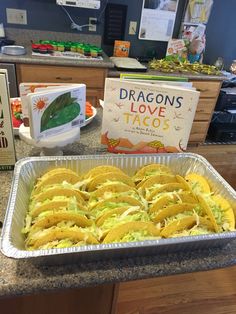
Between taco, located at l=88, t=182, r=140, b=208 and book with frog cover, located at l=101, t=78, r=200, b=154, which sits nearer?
taco, located at l=88, t=182, r=140, b=208

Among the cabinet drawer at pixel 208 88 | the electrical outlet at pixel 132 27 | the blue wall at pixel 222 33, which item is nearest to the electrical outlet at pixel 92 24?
the electrical outlet at pixel 132 27

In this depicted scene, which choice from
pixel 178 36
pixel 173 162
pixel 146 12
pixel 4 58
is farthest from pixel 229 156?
pixel 4 58

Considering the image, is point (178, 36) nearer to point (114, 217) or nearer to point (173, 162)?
point (173, 162)

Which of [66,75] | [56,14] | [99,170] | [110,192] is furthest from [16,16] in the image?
[110,192]

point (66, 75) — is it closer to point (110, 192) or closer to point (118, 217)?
point (110, 192)

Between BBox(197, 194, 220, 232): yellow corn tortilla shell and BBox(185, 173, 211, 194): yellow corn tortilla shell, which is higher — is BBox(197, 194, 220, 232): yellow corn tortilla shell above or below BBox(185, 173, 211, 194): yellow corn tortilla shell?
above

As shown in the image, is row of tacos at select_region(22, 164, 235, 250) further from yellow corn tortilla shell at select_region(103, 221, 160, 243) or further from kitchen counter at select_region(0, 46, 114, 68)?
kitchen counter at select_region(0, 46, 114, 68)

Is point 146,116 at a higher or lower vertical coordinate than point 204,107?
higher

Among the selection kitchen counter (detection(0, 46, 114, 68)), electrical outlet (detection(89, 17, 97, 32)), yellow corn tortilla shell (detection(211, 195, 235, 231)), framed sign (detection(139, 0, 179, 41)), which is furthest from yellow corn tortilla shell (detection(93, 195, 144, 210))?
framed sign (detection(139, 0, 179, 41))
